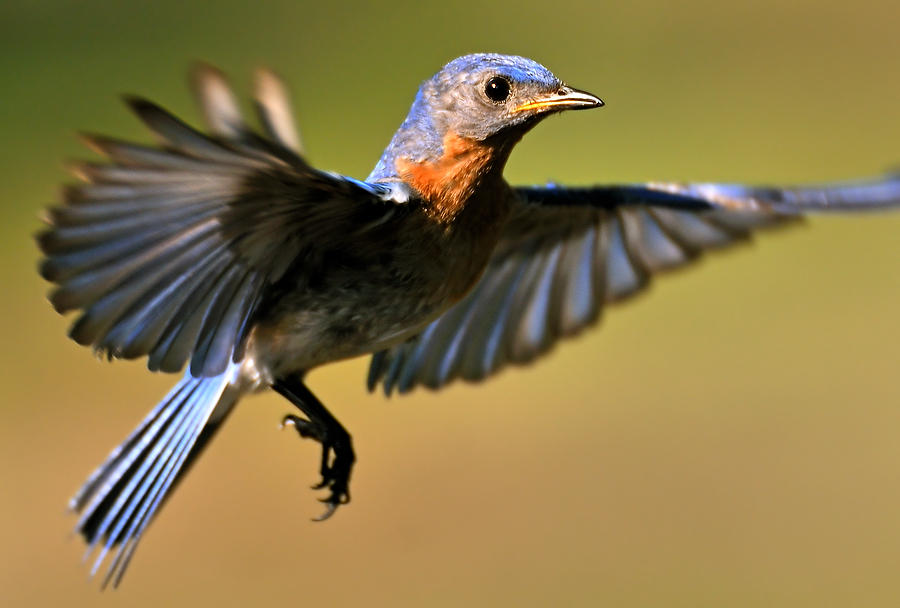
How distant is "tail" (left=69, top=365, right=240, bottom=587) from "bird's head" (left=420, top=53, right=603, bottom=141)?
0.76 m

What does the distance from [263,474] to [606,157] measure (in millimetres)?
3519

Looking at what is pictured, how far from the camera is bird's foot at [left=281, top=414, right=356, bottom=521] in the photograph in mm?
3387

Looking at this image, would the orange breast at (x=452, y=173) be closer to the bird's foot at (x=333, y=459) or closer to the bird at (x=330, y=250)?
the bird at (x=330, y=250)

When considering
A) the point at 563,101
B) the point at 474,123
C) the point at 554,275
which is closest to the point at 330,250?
the point at 474,123

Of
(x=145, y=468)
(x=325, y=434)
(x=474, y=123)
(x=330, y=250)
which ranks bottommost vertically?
(x=145, y=468)

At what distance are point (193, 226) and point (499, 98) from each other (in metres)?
0.81

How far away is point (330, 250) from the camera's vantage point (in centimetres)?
304

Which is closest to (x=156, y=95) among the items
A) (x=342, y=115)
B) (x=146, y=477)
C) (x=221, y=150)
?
(x=342, y=115)

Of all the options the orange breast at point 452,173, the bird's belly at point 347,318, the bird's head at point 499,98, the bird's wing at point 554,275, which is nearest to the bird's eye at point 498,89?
the bird's head at point 499,98

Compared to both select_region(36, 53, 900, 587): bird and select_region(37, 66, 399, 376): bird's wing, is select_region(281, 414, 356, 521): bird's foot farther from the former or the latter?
select_region(37, 66, 399, 376): bird's wing

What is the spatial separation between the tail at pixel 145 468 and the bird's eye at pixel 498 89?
84 cm

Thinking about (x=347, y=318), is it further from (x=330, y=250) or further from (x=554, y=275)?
(x=554, y=275)

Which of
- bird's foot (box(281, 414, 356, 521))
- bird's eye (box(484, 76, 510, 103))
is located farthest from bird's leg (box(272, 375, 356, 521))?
bird's eye (box(484, 76, 510, 103))

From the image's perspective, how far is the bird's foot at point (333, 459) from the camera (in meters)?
3.39
